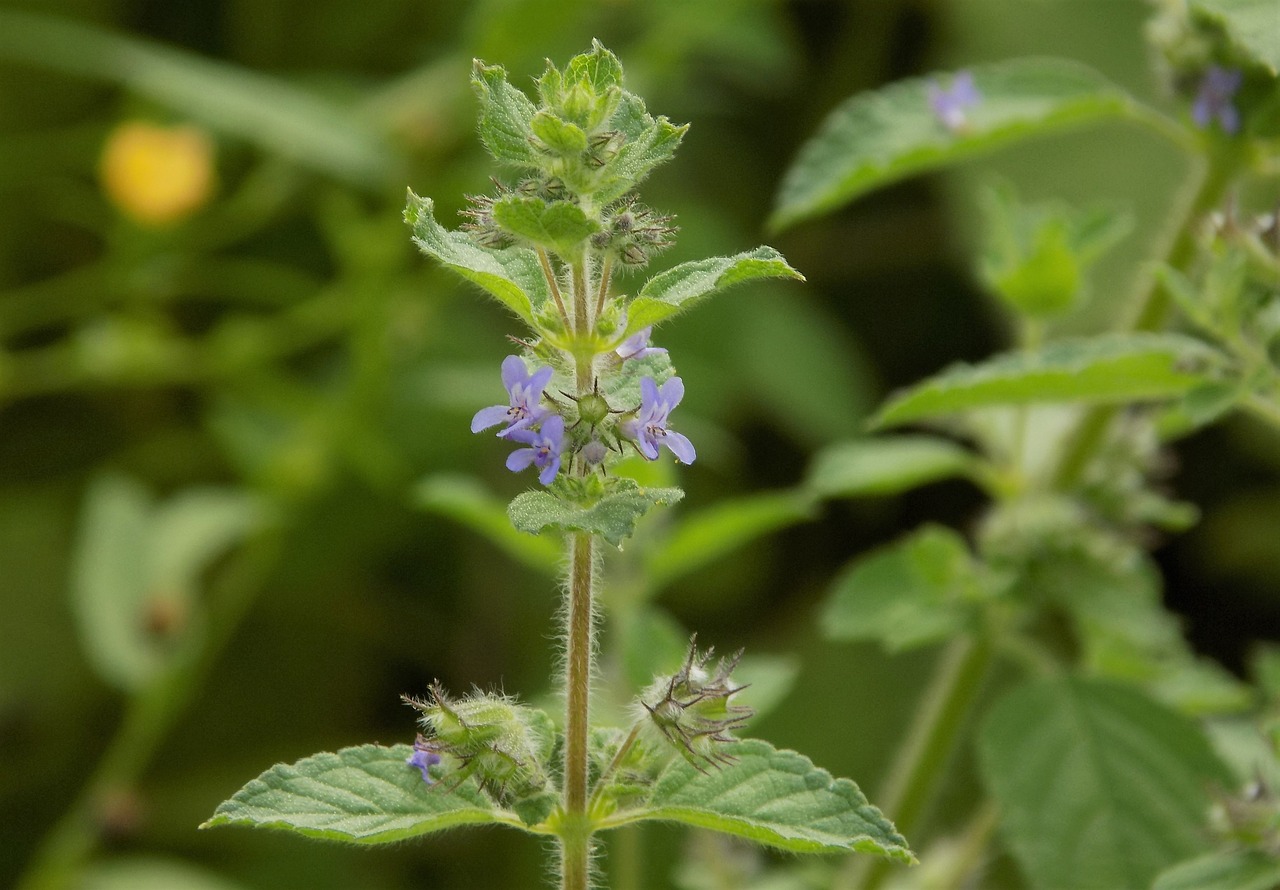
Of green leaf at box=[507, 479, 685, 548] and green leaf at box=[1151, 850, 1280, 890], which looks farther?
green leaf at box=[1151, 850, 1280, 890]

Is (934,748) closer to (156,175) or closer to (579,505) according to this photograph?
(579,505)

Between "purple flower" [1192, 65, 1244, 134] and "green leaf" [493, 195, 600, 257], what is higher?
"purple flower" [1192, 65, 1244, 134]

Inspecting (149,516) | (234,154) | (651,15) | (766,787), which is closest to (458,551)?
(149,516)

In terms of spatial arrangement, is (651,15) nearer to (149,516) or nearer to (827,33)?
(827,33)

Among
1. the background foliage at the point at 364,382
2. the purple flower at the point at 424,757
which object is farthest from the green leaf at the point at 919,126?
the background foliage at the point at 364,382

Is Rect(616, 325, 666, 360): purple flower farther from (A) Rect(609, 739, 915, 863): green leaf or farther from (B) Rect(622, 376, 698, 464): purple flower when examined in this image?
(A) Rect(609, 739, 915, 863): green leaf

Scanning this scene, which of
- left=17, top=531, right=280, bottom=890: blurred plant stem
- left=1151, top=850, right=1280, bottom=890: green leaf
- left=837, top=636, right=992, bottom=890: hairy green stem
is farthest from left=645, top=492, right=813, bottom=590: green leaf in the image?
left=17, top=531, right=280, bottom=890: blurred plant stem
